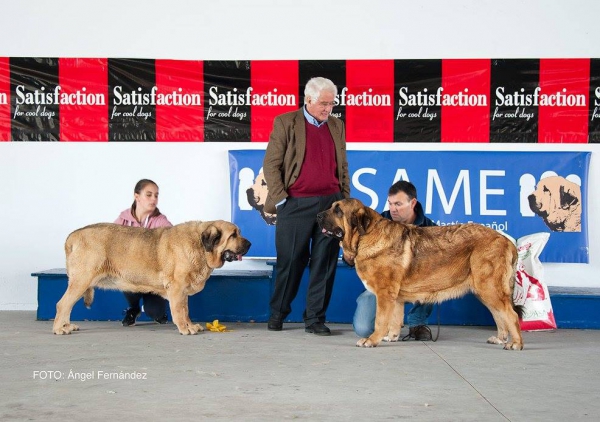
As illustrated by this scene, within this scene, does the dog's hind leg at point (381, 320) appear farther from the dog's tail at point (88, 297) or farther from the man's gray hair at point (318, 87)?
the dog's tail at point (88, 297)

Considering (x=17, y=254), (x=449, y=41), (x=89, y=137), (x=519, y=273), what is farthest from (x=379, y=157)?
(x=17, y=254)

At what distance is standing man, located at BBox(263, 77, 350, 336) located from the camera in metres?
6.84

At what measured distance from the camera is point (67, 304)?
22.3ft

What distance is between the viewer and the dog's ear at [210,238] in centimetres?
679

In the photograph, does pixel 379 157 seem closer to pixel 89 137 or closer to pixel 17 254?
pixel 89 137

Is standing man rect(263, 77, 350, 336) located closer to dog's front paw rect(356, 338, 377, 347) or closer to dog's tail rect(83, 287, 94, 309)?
dog's front paw rect(356, 338, 377, 347)

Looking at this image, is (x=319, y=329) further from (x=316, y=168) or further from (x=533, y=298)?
(x=533, y=298)

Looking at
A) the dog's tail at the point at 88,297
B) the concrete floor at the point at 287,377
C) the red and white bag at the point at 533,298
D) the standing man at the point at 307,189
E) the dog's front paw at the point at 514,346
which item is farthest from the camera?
the red and white bag at the point at 533,298

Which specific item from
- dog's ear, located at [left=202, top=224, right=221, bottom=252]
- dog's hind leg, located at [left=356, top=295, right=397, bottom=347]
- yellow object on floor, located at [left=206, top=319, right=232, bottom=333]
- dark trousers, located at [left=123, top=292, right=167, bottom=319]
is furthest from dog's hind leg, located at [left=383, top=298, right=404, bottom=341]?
dark trousers, located at [left=123, top=292, right=167, bottom=319]

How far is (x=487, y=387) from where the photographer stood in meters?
4.75

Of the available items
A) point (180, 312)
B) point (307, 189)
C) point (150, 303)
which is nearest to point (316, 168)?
point (307, 189)

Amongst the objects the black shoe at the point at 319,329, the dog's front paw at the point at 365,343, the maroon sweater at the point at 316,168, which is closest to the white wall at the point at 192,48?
the maroon sweater at the point at 316,168

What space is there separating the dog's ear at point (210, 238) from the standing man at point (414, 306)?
4.02 feet

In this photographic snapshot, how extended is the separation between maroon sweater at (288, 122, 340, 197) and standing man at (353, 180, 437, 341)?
0.53 metres
